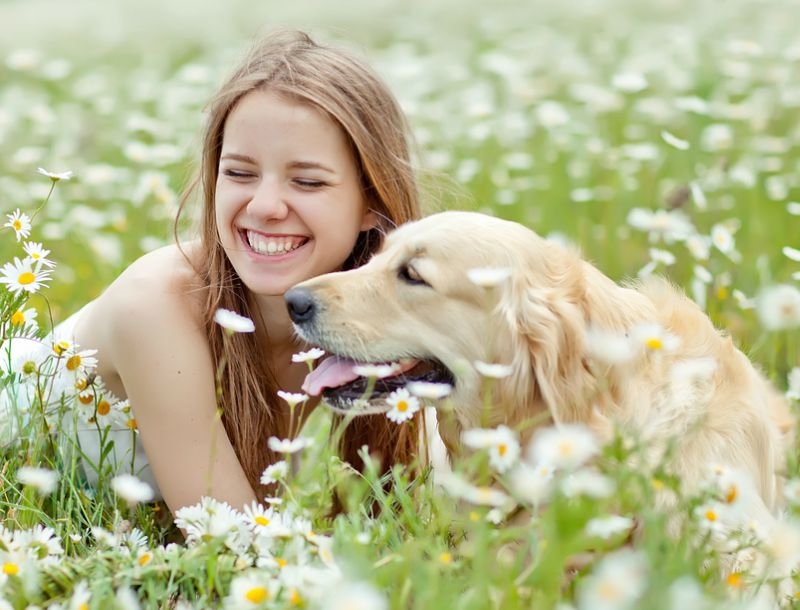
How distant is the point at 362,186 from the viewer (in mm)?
3543

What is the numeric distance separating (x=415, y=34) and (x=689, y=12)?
2.58 m

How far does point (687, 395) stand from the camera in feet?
9.61

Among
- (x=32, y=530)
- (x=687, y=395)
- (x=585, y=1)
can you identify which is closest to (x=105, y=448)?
(x=32, y=530)

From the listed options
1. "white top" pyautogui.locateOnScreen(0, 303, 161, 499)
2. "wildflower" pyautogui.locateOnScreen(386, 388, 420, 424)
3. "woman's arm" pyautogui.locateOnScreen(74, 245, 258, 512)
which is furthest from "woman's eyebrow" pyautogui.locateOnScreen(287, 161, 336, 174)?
"wildflower" pyautogui.locateOnScreen(386, 388, 420, 424)

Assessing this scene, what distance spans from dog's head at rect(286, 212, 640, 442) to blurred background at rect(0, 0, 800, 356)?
74 cm

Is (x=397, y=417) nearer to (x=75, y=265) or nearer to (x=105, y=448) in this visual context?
(x=105, y=448)

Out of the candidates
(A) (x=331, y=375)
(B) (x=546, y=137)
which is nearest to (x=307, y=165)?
(A) (x=331, y=375)

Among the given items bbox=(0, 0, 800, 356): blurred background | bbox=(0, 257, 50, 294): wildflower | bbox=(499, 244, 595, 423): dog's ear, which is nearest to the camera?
bbox=(0, 257, 50, 294): wildflower

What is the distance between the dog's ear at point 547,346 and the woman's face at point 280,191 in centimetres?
68

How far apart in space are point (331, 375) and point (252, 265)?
1.57 ft

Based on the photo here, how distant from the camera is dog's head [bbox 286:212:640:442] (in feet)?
9.61

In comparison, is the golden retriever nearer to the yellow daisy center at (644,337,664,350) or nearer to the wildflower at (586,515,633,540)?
the yellow daisy center at (644,337,664,350)

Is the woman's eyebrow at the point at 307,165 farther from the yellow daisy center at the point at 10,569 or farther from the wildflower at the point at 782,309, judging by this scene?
the yellow daisy center at the point at 10,569

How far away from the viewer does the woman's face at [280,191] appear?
334 cm
